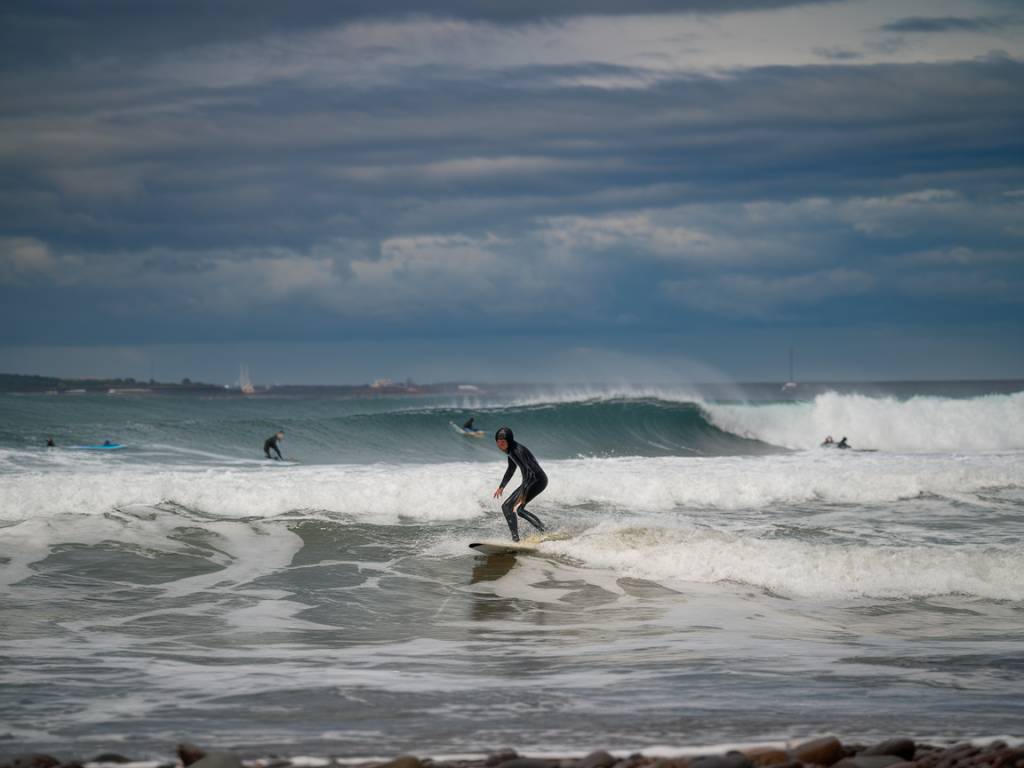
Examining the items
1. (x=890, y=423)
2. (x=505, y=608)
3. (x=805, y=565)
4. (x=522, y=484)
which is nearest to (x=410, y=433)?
(x=890, y=423)

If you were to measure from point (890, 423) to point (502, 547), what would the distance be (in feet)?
106

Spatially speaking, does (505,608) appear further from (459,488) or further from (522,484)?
(459,488)

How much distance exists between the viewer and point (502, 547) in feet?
46.9

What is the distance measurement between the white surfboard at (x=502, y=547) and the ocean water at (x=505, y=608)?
180 mm

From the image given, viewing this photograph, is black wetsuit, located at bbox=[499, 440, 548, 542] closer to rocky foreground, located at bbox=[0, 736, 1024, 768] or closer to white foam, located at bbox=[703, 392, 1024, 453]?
rocky foreground, located at bbox=[0, 736, 1024, 768]

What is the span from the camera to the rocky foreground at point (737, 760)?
204 inches

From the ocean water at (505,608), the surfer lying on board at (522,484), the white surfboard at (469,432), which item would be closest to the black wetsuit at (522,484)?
the surfer lying on board at (522,484)

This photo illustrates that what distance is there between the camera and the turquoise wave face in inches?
1373

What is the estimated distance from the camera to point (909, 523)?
57.1ft

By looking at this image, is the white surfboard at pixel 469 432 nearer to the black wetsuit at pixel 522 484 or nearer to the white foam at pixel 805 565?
the black wetsuit at pixel 522 484

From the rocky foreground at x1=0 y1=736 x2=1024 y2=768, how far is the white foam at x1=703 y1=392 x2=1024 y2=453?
3616cm

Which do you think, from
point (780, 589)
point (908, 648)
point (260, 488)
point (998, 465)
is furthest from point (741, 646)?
point (998, 465)

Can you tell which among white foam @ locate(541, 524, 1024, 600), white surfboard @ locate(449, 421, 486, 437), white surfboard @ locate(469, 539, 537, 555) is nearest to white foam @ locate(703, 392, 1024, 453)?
white surfboard @ locate(449, 421, 486, 437)

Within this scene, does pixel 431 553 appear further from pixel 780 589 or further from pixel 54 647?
pixel 54 647
